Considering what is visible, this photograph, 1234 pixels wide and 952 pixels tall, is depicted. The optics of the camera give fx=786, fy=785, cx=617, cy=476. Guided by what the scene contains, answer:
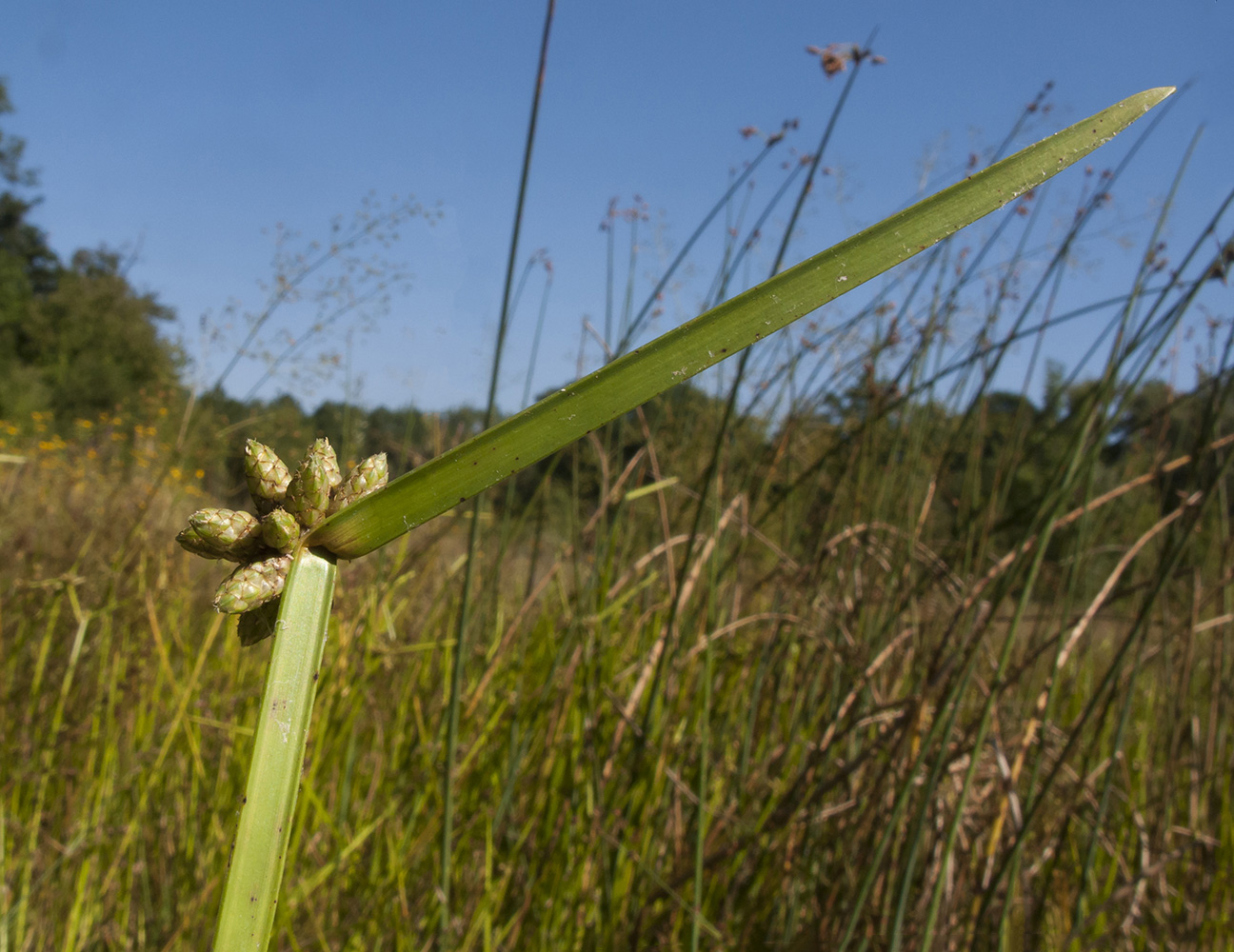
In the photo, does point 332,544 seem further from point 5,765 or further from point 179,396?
point 179,396

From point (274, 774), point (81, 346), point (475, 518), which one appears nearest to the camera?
point (274, 774)

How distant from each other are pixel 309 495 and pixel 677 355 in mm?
112

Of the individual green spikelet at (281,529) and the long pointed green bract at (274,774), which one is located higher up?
the individual green spikelet at (281,529)

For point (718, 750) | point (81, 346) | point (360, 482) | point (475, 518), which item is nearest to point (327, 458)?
point (360, 482)

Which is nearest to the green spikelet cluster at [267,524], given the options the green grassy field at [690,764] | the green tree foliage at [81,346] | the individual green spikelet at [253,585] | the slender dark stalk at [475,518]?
the individual green spikelet at [253,585]

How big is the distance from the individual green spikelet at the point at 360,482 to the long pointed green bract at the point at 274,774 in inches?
1.5

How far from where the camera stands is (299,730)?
0.64 ft

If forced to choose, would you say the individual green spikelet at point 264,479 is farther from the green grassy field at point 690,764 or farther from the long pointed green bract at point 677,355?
the green grassy field at point 690,764

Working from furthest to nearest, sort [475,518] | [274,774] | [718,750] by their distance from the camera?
[718,750] → [475,518] → [274,774]

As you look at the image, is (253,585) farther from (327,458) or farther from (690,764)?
(690,764)

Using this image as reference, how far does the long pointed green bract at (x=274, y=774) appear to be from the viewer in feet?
0.59

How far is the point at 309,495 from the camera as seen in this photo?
8.9 inches

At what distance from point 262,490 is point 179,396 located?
3243 millimetres

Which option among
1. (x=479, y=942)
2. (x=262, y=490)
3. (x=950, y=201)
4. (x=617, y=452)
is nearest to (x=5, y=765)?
(x=479, y=942)
